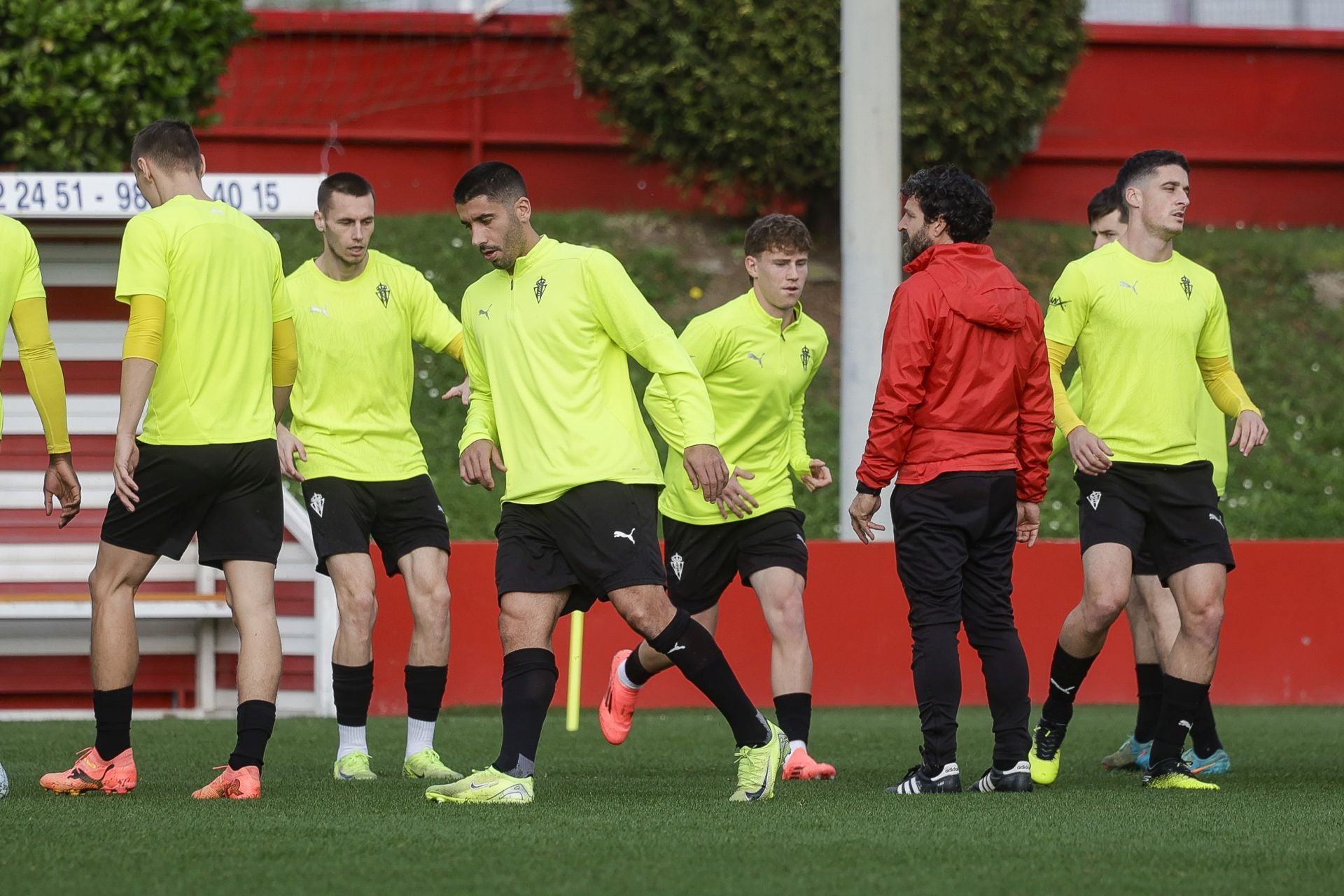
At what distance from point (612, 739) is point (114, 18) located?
22.6 ft

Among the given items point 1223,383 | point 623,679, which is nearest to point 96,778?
point 623,679

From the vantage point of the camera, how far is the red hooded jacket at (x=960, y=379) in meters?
6.02

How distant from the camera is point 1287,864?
4629 millimetres

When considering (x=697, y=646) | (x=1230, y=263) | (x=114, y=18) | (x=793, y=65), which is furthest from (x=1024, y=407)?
(x=1230, y=263)

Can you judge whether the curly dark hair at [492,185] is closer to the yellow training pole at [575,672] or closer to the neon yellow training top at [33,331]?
the neon yellow training top at [33,331]

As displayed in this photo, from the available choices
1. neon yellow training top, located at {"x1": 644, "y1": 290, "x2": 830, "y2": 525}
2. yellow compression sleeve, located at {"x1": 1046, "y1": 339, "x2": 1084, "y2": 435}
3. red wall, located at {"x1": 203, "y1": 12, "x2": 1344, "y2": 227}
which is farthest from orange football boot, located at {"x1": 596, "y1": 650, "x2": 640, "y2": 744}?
red wall, located at {"x1": 203, "y1": 12, "x2": 1344, "y2": 227}

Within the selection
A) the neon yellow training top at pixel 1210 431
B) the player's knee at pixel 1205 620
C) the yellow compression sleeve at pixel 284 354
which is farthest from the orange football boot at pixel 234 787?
the neon yellow training top at pixel 1210 431

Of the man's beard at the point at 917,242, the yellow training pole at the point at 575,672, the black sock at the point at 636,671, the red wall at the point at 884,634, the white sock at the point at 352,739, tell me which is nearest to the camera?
the man's beard at the point at 917,242

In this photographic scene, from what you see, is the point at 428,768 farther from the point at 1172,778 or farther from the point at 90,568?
the point at 90,568

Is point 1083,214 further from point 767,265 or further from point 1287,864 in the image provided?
point 1287,864

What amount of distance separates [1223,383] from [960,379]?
1.39m

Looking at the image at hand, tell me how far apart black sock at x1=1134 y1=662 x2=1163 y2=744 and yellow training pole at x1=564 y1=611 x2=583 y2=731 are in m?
3.25

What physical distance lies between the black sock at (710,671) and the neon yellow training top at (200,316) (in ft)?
5.20

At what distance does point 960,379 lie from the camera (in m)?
6.09
